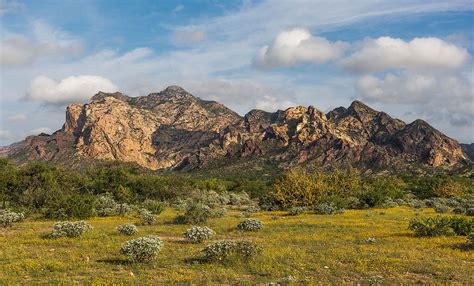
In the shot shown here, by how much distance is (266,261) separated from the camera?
57.6ft

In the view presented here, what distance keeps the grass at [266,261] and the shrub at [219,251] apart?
0.53m

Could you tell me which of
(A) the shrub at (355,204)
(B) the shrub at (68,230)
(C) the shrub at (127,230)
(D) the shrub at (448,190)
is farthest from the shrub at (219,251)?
(D) the shrub at (448,190)

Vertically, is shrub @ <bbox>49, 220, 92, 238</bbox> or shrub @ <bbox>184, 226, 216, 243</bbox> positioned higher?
shrub @ <bbox>49, 220, 92, 238</bbox>

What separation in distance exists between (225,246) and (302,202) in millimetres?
36760

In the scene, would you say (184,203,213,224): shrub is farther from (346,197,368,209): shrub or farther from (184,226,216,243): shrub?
(346,197,368,209): shrub

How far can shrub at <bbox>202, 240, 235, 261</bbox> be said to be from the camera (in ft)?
57.4

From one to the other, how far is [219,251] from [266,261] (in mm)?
2118

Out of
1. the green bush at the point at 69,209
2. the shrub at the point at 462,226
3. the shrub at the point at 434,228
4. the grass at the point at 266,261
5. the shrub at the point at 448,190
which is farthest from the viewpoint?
the shrub at the point at 448,190

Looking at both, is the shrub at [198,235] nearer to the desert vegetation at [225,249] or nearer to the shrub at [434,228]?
the desert vegetation at [225,249]

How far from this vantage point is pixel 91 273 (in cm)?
1552

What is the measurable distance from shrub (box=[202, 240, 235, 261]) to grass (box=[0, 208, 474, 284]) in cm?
53

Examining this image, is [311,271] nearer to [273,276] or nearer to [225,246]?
[273,276]

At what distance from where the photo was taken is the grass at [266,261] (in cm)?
1481

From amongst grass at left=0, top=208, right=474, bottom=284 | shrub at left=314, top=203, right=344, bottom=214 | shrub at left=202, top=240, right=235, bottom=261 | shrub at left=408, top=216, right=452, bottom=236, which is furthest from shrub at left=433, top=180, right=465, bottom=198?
shrub at left=202, top=240, right=235, bottom=261
